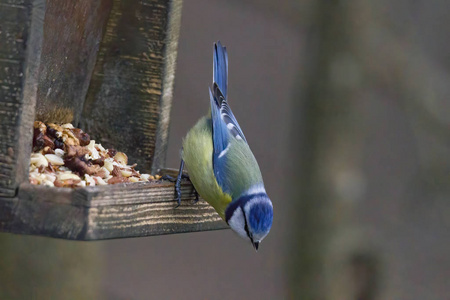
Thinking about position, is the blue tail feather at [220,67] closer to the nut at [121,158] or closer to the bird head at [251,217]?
the nut at [121,158]

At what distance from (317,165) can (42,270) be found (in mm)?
2136

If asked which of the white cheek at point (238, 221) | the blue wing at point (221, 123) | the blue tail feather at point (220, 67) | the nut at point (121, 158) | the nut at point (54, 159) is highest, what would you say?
the blue tail feather at point (220, 67)

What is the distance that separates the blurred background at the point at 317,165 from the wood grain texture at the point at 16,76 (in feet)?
5.59

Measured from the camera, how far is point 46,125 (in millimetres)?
3096

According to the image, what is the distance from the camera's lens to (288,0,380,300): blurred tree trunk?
5078 millimetres

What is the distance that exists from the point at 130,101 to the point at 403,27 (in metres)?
2.67

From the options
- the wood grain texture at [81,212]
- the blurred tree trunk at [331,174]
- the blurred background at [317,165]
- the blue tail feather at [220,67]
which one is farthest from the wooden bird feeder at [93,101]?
the blurred tree trunk at [331,174]

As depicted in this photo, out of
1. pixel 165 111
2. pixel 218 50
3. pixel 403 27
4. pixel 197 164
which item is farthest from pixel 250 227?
pixel 403 27

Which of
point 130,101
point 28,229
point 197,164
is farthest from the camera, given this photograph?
point 130,101

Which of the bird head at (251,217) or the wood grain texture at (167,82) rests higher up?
the wood grain texture at (167,82)

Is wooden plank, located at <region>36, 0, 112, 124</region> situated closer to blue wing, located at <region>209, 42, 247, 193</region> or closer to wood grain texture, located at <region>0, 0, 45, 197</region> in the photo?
wood grain texture, located at <region>0, 0, 45, 197</region>

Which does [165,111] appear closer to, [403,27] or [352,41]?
[352,41]

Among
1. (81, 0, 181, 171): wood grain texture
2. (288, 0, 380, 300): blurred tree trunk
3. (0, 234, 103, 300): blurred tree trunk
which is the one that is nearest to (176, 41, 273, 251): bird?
(81, 0, 181, 171): wood grain texture

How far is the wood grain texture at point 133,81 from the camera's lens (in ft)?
11.4
